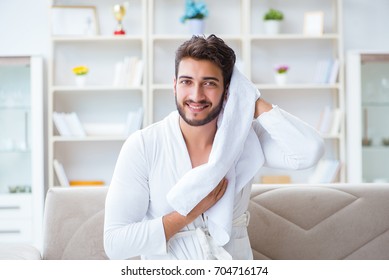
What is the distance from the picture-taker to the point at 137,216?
5.32 feet

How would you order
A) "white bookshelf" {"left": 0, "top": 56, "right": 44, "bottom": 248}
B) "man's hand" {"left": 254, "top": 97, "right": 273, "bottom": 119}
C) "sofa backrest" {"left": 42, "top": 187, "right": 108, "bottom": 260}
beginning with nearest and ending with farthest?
"man's hand" {"left": 254, "top": 97, "right": 273, "bottom": 119} → "sofa backrest" {"left": 42, "top": 187, "right": 108, "bottom": 260} → "white bookshelf" {"left": 0, "top": 56, "right": 44, "bottom": 248}

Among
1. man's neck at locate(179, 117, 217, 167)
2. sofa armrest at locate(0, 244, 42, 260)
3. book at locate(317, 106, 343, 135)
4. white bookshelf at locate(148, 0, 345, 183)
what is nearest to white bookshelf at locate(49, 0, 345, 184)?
white bookshelf at locate(148, 0, 345, 183)

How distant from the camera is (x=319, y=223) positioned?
203cm

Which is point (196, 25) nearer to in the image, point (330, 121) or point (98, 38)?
point (98, 38)

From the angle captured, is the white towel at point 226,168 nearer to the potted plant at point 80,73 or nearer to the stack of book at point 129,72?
the stack of book at point 129,72

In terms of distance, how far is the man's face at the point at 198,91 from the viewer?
1598 millimetres

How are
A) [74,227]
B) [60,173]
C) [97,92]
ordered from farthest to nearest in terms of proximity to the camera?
[97,92] < [60,173] < [74,227]

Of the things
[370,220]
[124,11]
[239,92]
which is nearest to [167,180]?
[239,92]

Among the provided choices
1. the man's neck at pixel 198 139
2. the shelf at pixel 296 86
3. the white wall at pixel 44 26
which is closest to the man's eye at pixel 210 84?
the man's neck at pixel 198 139

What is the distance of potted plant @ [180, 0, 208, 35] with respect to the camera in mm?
4152

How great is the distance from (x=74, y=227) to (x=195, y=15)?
2513 mm

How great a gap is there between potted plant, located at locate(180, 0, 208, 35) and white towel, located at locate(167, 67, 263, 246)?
2576 millimetres

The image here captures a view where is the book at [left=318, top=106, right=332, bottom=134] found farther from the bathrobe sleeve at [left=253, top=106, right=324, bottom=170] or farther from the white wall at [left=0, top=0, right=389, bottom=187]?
the bathrobe sleeve at [left=253, top=106, right=324, bottom=170]

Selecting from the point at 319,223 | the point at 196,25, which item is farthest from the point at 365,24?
the point at 319,223
